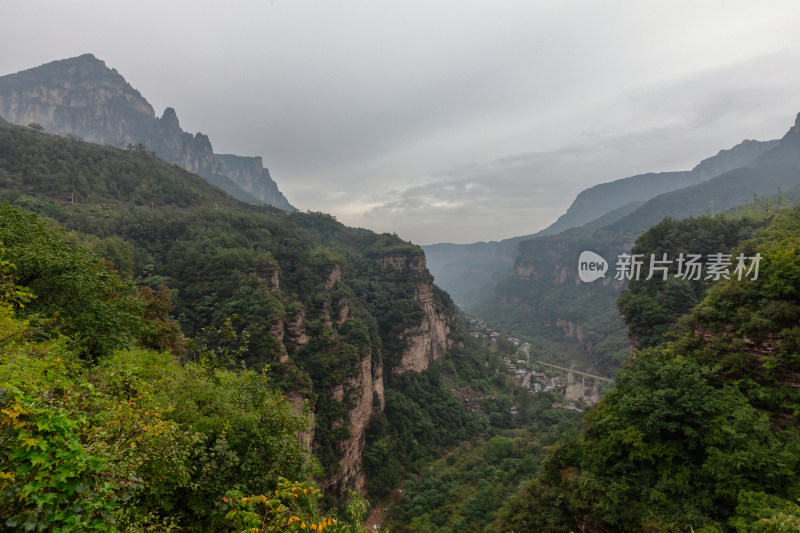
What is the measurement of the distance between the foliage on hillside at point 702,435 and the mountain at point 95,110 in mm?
166681

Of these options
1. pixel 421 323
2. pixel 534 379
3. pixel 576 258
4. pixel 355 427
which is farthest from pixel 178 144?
pixel 576 258

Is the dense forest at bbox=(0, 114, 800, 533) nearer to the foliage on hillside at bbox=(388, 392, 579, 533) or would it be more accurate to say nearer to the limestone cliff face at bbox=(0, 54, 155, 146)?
the foliage on hillside at bbox=(388, 392, 579, 533)

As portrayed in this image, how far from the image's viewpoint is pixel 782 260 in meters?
15.1

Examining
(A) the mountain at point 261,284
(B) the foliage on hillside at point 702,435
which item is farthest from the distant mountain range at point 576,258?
(B) the foliage on hillside at point 702,435

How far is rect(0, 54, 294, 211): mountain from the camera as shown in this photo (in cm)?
12800

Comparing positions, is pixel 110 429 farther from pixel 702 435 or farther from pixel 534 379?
pixel 534 379

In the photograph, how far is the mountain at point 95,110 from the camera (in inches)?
5039

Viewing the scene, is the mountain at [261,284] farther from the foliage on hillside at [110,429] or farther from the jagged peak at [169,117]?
the jagged peak at [169,117]

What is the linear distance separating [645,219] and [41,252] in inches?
7137

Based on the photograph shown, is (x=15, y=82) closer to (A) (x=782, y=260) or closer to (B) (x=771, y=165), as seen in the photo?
(A) (x=782, y=260)

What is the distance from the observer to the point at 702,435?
12898mm

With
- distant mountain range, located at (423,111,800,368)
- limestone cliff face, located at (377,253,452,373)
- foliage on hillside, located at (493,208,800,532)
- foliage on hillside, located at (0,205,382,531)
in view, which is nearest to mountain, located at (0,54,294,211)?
limestone cliff face, located at (377,253,452,373)

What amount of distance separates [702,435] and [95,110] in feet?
685

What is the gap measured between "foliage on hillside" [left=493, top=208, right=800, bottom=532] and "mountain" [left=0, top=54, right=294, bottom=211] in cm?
16668
